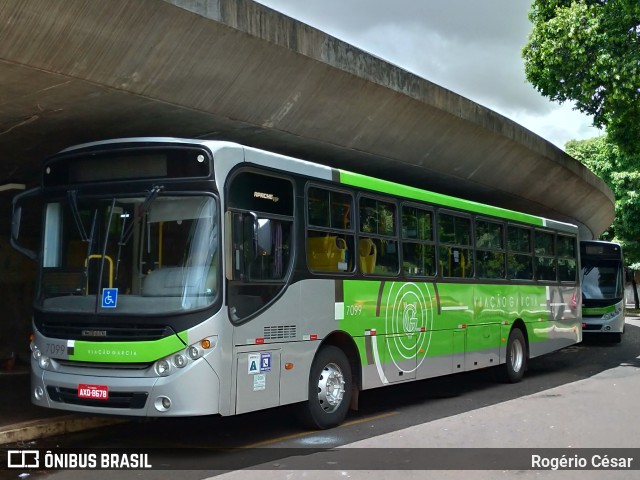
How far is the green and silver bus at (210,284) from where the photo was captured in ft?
23.8

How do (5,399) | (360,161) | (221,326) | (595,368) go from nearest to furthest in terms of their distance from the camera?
1. (221,326)
2. (5,399)
3. (360,161)
4. (595,368)

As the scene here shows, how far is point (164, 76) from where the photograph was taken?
9.80m

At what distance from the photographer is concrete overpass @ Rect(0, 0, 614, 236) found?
8648 mm

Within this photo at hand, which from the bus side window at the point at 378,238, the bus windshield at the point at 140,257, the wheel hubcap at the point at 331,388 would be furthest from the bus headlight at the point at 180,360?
the bus side window at the point at 378,238

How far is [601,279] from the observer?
23.8 m

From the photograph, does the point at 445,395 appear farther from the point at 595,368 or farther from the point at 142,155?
the point at 142,155

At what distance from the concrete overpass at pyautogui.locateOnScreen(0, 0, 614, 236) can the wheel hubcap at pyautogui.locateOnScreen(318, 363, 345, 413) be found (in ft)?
14.1

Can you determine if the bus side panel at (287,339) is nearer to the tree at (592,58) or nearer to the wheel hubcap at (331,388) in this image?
the wheel hubcap at (331,388)

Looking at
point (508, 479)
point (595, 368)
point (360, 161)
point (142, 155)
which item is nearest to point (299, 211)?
point (142, 155)

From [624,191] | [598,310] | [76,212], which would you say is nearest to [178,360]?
[76,212]

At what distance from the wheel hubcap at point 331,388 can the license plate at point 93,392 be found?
2.63m

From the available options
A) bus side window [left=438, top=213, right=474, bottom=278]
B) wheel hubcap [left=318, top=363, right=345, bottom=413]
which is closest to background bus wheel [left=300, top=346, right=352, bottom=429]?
wheel hubcap [left=318, top=363, right=345, bottom=413]

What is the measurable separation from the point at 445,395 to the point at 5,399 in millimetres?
6885

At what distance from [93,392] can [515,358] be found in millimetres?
9277
